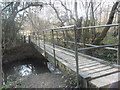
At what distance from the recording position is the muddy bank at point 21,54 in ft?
26.3

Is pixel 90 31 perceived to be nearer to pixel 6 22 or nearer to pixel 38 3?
pixel 38 3

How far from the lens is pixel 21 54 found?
8.65m

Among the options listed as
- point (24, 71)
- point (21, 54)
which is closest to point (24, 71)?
point (24, 71)

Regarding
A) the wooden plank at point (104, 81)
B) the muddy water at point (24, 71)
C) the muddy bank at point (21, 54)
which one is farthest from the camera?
the muddy bank at point (21, 54)

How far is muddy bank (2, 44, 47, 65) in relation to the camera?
8006 millimetres

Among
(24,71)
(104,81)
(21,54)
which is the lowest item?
(24,71)

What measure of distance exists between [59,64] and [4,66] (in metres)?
5.84

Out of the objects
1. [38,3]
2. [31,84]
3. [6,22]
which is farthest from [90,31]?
[6,22]

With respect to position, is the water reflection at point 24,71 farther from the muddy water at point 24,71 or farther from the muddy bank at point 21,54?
the muddy bank at point 21,54

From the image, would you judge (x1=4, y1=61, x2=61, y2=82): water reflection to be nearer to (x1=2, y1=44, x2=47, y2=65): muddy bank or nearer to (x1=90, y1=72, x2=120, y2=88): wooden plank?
(x1=2, y1=44, x2=47, y2=65): muddy bank

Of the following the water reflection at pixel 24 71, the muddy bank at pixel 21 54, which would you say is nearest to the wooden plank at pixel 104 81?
the water reflection at pixel 24 71

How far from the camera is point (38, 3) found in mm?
8625

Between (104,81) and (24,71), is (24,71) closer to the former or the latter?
(24,71)

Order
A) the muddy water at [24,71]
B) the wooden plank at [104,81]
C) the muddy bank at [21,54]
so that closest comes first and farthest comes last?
the wooden plank at [104,81] → the muddy water at [24,71] → the muddy bank at [21,54]
